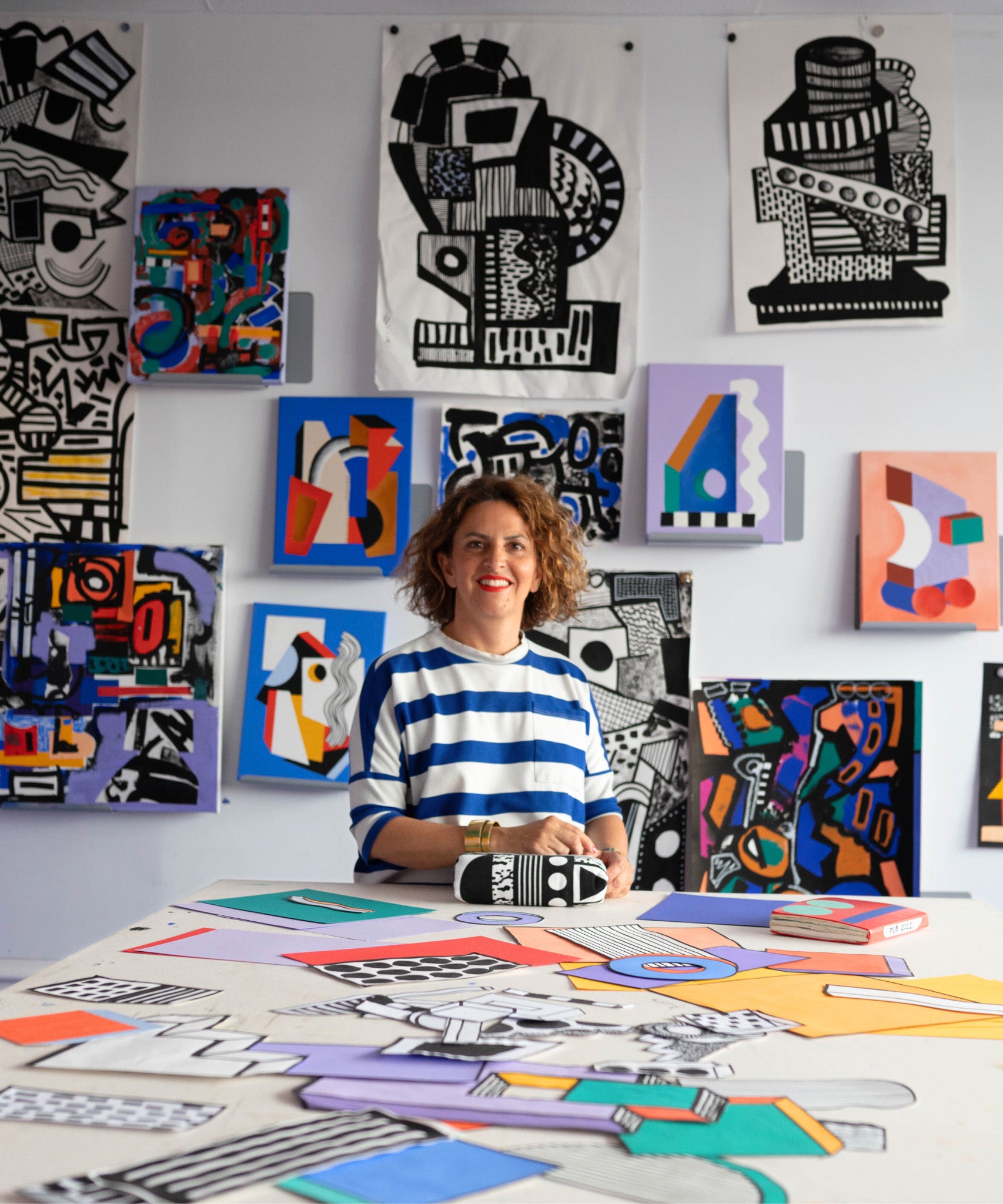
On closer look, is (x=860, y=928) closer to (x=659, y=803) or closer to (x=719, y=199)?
(x=659, y=803)

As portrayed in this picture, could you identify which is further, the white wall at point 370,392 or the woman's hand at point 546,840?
the white wall at point 370,392

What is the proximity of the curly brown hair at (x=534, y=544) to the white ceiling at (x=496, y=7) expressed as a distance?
135 centimetres

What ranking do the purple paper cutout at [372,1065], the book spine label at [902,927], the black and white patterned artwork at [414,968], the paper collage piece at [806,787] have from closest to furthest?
the purple paper cutout at [372,1065] < the black and white patterned artwork at [414,968] < the book spine label at [902,927] < the paper collage piece at [806,787]

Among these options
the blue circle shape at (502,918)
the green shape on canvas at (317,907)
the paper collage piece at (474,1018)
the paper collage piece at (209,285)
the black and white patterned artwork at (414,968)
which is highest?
the paper collage piece at (209,285)

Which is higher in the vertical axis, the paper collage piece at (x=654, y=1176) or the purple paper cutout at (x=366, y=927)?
the paper collage piece at (x=654, y=1176)

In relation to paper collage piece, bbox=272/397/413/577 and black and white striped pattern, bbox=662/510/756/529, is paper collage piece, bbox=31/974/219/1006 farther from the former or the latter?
black and white striped pattern, bbox=662/510/756/529

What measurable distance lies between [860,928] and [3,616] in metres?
2.00

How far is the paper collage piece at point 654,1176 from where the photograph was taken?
1.88 feet

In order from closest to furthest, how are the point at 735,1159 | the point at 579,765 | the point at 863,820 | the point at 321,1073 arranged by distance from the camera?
1. the point at 735,1159
2. the point at 321,1073
3. the point at 579,765
4. the point at 863,820

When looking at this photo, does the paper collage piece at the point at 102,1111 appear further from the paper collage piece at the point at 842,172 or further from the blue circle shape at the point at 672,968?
the paper collage piece at the point at 842,172

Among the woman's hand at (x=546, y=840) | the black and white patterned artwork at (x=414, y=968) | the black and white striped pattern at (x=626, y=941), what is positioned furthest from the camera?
the woman's hand at (x=546, y=840)

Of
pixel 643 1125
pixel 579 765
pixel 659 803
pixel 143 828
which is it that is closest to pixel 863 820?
pixel 659 803

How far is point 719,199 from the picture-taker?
2482 mm

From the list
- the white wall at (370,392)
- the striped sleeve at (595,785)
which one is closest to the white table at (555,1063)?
the striped sleeve at (595,785)
